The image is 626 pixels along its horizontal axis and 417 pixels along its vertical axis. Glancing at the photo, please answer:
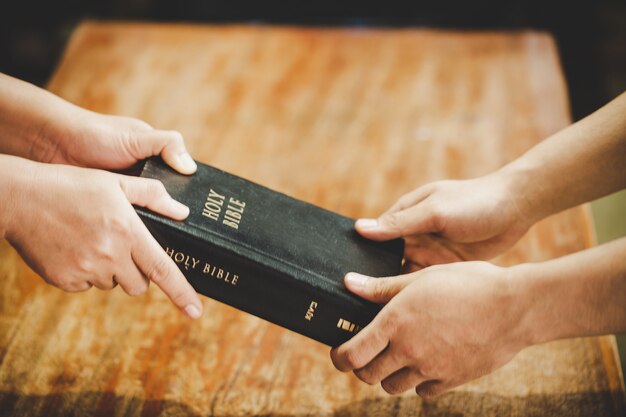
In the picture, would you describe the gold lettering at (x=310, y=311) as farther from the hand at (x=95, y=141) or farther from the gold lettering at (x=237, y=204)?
the hand at (x=95, y=141)

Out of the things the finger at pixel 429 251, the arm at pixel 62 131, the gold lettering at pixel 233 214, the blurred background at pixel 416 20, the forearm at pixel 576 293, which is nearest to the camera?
the forearm at pixel 576 293

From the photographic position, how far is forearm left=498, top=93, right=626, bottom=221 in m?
0.85

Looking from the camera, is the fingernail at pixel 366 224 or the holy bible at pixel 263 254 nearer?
the holy bible at pixel 263 254

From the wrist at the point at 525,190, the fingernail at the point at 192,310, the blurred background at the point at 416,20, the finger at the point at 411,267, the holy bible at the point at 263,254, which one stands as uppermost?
the blurred background at the point at 416,20

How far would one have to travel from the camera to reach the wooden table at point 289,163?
872mm

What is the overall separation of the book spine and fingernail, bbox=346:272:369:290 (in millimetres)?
26

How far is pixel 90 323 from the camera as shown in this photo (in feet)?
3.16

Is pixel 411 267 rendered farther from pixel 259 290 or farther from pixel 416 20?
pixel 416 20

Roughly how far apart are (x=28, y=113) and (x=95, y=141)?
13 centimetres

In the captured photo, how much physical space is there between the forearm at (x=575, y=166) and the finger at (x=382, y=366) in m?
0.37

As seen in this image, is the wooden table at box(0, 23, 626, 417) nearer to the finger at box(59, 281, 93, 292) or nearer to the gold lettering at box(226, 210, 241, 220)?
the finger at box(59, 281, 93, 292)

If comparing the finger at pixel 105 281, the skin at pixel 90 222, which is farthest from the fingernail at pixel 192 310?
the finger at pixel 105 281

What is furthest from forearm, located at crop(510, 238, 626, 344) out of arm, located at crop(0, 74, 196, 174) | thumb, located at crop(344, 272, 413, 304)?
arm, located at crop(0, 74, 196, 174)

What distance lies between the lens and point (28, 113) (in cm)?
89
